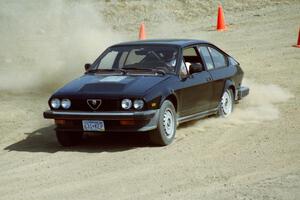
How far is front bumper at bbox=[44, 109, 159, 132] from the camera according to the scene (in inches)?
344

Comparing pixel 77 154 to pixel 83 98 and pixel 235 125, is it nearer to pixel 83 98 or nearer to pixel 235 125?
pixel 83 98

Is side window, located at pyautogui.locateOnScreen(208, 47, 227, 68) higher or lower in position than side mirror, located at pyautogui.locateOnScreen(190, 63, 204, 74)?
lower

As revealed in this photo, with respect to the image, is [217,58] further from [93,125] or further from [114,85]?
[93,125]

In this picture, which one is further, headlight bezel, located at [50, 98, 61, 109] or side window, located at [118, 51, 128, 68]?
side window, located at [118, 51, 128, 68]

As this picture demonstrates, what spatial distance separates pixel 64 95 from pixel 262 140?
273cm

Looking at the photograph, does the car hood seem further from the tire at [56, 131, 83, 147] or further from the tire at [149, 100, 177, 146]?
the tire at [56, 131, 83, 147]

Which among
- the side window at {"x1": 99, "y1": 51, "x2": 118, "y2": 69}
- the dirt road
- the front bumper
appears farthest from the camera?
the side window at {"x1": 99, "y1": 51, "x2": 118, "y2": 69}

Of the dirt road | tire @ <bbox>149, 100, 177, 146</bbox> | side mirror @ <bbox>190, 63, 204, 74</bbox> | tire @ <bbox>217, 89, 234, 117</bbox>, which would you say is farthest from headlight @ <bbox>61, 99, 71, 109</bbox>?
tire @ <bbox>217, 89, 234, 117</bbox>

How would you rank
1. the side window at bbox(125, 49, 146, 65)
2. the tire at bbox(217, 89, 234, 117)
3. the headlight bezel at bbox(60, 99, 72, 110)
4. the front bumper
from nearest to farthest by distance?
→ the front bumper < the headlight bezel at bbox(60, 99, 72, 110) < the side window at bbox(125, 49, 146, 65) < the tire at bbox(217, 89, 234, 117)

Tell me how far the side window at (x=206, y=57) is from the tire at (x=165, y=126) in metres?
1.60

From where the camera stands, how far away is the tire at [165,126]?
353 inches

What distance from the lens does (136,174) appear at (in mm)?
7574

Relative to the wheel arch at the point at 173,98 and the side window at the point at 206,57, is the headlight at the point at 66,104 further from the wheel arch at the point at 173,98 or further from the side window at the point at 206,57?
the side window at the point at 206,57

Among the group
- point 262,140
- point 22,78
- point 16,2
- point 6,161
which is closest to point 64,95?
point 6,161
